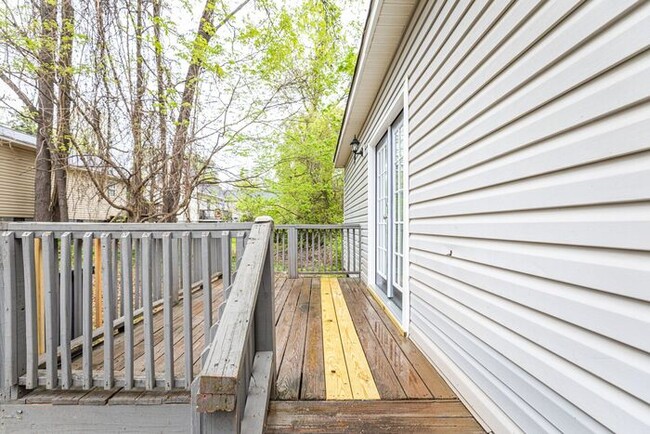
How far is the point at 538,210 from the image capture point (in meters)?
1.16

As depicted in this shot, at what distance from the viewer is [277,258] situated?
259 inches

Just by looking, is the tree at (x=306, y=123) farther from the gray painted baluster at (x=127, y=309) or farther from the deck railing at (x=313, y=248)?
the gray painted baluster at (x=127, y=309)

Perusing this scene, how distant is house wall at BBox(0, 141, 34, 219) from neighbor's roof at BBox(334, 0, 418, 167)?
12260 mm

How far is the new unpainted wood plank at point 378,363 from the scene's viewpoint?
1742 mm

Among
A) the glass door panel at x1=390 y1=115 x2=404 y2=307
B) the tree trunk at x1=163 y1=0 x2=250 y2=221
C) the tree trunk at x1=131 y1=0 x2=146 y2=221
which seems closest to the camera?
the glass door panel at x1=390 y1=115 x2=404 y2=307

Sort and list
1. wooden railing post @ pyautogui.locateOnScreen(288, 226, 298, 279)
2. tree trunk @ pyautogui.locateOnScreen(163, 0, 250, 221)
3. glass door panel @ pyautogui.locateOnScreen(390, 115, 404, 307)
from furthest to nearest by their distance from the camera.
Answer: wooden railing post @ pyautogui.locateOnScreen(288, 226, 298, 279)
tree trunk @ pyautogui.locateOnScreen(163, 0, 250, 221)
glass door panel @ pyautogui.locateOnScreen(390, 115, 404, 307)

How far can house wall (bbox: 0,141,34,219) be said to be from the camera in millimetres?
10453

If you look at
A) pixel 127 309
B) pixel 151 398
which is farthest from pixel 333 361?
pixel 127 309

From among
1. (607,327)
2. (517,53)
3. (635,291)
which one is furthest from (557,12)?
(607,327)

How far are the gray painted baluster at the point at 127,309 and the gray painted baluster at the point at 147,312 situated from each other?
0.30 ft

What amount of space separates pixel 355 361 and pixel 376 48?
2.87 meters

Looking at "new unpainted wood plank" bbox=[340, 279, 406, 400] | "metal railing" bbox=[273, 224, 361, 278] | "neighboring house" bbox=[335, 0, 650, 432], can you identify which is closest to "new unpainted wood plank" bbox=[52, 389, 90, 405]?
"new unpainted wood plank" bbox=[340, 279, 406, 400]

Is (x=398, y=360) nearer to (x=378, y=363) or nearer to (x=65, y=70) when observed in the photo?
(x=378, y=363)

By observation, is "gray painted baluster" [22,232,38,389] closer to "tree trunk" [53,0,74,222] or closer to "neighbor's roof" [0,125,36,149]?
"tree trunk" [53,0,74,222]
